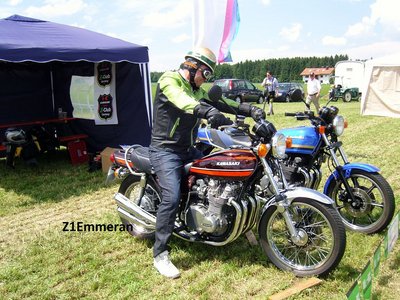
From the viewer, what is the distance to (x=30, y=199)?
5.75 m

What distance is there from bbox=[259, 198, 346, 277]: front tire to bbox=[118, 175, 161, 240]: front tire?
1115 mm

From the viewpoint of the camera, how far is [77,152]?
26.4ft

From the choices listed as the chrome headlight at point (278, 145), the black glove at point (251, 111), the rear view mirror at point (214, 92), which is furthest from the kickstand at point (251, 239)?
the rear view mirror at point (214, 92)

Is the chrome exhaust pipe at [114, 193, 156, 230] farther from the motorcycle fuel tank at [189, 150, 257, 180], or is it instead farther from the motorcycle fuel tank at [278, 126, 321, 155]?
the motorcycle fuel tank at [278, 126, 321, 155]

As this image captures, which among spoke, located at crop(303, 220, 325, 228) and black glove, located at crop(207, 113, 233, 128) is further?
spoke, located at crop(303, 220, 325, 228)

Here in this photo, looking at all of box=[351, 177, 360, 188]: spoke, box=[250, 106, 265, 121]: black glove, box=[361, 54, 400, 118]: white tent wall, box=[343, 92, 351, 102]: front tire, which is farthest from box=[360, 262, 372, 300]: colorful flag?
box=[343, 92, 351, 102]: front tire

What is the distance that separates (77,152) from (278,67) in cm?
7873

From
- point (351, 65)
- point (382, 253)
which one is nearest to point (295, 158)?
point (382, 253)

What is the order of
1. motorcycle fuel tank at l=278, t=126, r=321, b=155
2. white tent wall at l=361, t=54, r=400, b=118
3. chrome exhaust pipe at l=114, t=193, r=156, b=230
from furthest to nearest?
1. white tent wall at l=361, t=54, r=400, b=118
2. motorcycle fuel tank at l=278, t=126, r=321, b=155
3. chrome exhaust pipe at l=114, t=193, r=156, b=230

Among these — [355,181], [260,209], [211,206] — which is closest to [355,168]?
[355,181]

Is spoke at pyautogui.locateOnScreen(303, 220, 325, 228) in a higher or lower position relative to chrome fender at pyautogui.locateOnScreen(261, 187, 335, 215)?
lower

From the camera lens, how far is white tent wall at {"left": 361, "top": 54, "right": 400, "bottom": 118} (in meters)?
15.3

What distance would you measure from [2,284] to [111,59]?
448cm

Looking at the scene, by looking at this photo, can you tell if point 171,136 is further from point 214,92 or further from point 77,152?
point 77,152
